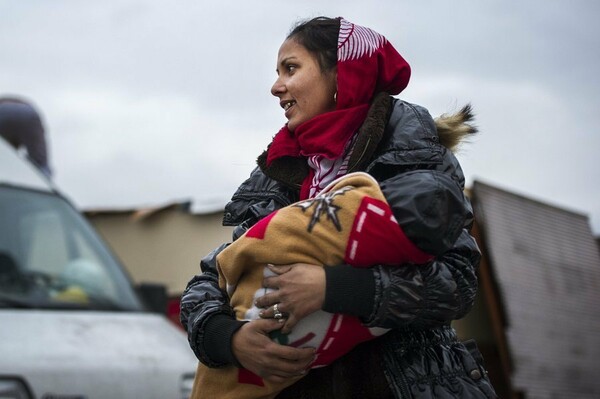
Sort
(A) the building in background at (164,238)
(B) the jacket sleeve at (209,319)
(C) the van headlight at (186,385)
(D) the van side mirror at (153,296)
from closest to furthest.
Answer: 1. (B) the jacket sleeve at (209,319)
2. (C) the van headlight at (186,385)
3. (D) the van side mirror at (153,296)
4. (A) the building in background at (164,238)

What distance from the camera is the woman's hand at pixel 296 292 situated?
1.92 meters

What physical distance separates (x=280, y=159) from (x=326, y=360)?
52 centimetres

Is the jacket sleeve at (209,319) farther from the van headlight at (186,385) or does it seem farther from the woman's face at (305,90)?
the van headlight at (186,385)

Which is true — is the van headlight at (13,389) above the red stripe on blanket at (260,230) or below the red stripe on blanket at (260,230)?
below

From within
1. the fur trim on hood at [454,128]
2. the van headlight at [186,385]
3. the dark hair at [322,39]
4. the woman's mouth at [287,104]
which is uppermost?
the dark hair at [322,39]

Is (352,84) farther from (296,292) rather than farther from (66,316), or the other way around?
(66,316)

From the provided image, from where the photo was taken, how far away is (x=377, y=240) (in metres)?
1.92

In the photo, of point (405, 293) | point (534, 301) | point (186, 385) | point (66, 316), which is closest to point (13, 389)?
point (66, 316)

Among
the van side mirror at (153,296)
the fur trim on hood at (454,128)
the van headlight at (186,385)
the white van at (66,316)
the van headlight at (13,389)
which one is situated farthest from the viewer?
the van side mirror at (153,296)

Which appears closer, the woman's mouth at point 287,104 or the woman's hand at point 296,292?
the woman's hand at point 296,292

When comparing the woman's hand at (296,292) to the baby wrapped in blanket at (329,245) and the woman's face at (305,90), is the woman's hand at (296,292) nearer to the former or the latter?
the baby wrapped in blanket at (329,245)

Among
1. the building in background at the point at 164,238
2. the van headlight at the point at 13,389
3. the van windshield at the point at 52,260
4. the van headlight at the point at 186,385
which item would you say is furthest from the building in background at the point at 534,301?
the van headlight at the point at 13,389

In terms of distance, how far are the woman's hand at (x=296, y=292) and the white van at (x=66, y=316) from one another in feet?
6.43

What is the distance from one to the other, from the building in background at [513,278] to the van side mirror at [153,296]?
4990mm
